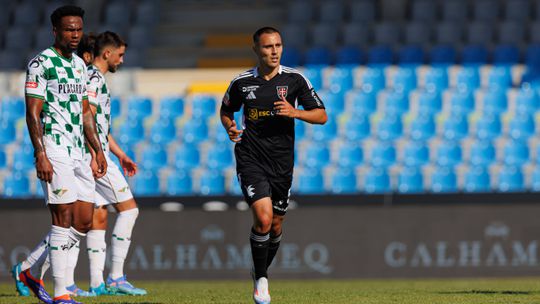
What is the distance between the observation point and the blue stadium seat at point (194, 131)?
1791cm

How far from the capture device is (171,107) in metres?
18.7

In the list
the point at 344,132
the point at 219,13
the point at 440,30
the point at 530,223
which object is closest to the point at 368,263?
the point at 530,223

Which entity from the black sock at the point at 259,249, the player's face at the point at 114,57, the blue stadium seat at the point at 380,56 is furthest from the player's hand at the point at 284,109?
the blue stadium seat at the point at 380,56

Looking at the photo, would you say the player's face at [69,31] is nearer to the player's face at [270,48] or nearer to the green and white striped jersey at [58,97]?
the green and white striped jersey at [58,97]

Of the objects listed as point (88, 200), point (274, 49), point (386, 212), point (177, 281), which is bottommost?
point (177, 281)

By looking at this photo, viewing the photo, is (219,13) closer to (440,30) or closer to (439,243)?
(440,30)

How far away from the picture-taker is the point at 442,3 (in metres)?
21.0

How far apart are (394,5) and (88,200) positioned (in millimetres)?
14321

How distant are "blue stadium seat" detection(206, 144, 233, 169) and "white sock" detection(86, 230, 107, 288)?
26.2 ft

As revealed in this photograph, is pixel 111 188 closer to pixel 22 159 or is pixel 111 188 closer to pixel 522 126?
pixel 22 159

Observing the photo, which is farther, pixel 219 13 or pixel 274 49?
pixel 219 13

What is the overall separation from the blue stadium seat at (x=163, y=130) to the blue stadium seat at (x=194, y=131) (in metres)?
0.23

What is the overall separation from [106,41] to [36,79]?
2.24 m

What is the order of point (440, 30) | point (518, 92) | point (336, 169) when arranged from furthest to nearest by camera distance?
point (440, 30) < point (518, 92) < point (336, 169)
